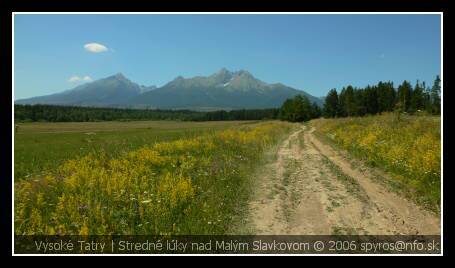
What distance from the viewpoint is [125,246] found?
6441 millimetres

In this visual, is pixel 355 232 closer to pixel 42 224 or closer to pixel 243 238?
pixel 243 238

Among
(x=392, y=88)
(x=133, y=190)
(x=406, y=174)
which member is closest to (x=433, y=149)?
(x=406, y=174)

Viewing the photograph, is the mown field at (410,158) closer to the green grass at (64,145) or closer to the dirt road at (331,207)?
the dirt road at (331,207)
